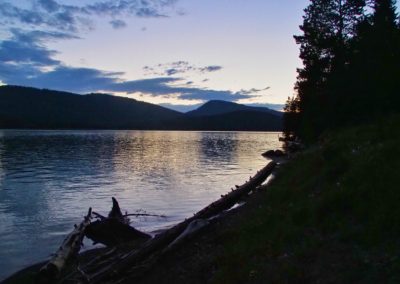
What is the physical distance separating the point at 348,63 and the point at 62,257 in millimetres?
31757

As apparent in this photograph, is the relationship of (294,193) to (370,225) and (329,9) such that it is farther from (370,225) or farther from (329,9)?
(329,9)

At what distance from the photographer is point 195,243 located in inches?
556

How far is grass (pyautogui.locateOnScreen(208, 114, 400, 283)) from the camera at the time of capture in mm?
8117

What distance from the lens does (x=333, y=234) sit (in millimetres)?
9805

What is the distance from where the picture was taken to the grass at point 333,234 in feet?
26.6

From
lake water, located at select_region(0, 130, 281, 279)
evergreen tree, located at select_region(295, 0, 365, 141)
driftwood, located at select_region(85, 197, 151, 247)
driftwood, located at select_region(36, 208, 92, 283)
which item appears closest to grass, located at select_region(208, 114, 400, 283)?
driftwood, located at select_region(36, 208, 92, 283)

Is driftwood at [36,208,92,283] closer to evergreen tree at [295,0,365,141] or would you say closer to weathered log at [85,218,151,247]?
weathered log at [85,218,151,247]

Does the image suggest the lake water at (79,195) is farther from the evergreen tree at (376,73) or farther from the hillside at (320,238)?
the evergreen tree at (376,73)

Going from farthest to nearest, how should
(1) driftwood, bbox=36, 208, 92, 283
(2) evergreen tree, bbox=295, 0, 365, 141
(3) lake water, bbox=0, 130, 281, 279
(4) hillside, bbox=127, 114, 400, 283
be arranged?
1. (2) evergreen tree, bbox=295, 0, 365, 141
2. (3) lake water, bbox=0, 130, 281, 279
3. (1) driftwood, bbox=36, 208, 92, 283
4. (4) hillside, bbox=127, 114, 400, 283

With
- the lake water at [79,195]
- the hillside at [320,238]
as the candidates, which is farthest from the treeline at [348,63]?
the hillside at [320,238]

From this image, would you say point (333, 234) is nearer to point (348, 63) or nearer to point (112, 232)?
point (112, 232)

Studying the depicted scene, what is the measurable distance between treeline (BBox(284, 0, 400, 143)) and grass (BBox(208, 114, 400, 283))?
1600 cm

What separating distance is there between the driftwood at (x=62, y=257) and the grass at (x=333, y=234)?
543cm

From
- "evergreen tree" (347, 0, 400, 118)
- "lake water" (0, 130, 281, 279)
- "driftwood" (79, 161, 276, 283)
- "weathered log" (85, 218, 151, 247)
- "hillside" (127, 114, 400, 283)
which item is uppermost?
"evergreen tree" (347, 0, 400, 118)
